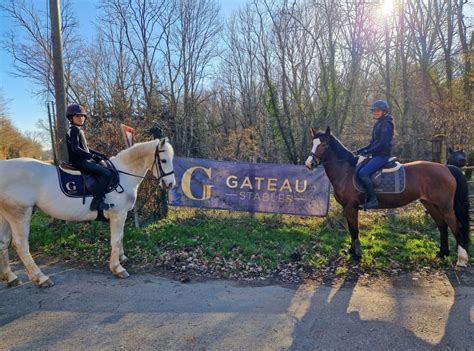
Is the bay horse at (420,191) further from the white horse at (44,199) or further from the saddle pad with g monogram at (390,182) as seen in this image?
the white horse at (44,199)

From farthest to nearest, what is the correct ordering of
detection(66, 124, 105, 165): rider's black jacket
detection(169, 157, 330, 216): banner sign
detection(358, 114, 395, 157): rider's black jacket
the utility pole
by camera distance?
1. detection(169, 157, 330, 216): banner sign
2. the utility pole
3. detection(358, 114, 395, 157): rider's black jacket
4. detection(66, 124, 105, 165): rider's black jacket

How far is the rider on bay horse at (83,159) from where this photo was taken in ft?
17.2

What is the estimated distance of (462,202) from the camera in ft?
19.6

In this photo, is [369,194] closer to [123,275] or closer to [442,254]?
[442,254]

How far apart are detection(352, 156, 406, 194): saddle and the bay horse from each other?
106mm

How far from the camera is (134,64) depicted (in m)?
24.0

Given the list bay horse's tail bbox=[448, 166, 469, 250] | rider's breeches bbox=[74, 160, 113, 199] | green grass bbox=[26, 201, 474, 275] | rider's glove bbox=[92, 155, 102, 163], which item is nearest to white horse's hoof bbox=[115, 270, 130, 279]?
green grass bbox=[26, 201, 474, 275]

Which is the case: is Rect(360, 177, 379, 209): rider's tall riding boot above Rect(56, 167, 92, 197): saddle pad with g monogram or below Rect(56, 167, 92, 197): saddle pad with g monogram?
below

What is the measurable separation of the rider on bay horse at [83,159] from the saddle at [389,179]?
477 centimetres

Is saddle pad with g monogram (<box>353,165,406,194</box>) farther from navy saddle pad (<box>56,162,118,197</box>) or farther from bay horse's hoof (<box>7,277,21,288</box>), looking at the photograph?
bay horse's hoof (<box>7,277,21,288</box>)

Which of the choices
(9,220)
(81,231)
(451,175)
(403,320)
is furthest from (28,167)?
(451,175)

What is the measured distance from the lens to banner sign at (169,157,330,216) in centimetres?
838

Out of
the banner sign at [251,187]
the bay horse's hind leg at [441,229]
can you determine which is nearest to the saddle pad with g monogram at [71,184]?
the banner sign at [251,187]

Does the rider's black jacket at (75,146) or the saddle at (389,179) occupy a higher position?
the rider's black jacket at (75,146)
